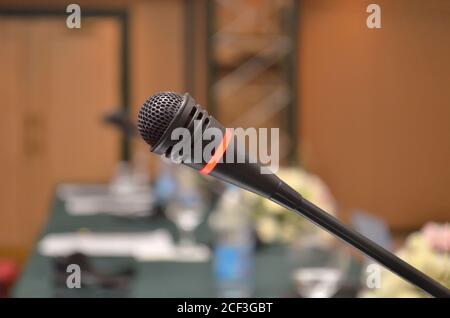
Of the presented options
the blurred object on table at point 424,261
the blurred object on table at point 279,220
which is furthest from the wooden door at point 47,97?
the blurred object on table at point 424,261

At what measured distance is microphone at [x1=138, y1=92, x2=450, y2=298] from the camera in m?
0.47

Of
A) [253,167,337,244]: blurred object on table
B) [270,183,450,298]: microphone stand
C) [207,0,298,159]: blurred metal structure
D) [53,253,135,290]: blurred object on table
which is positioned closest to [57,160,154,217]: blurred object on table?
[253,167,337,244]: blurred object on table

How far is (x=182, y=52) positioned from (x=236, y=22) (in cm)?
36

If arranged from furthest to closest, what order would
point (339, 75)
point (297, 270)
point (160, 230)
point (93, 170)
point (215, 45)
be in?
point (93, 170) < point (215, 45) < point (339, 75) < point (160, 230) < point (297, 270)

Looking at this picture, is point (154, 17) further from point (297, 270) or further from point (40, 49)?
point (297, 270)

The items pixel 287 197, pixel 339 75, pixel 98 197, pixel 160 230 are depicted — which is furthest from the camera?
pixel 339 75

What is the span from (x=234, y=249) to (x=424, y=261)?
0.70 meters

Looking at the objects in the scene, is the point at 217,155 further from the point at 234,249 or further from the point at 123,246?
the point at 123,246

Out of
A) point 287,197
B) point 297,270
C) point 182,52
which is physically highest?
point 182,52

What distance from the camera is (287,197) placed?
1.61 feet

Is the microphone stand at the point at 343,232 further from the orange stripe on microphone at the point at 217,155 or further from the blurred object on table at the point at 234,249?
the blurred object on table at the point at 234,249

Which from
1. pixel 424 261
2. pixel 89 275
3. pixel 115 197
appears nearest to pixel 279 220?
pixel 89 275

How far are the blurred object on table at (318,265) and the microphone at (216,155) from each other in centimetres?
72

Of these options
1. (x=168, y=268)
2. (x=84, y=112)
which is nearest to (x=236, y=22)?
(x=84, y=112)
